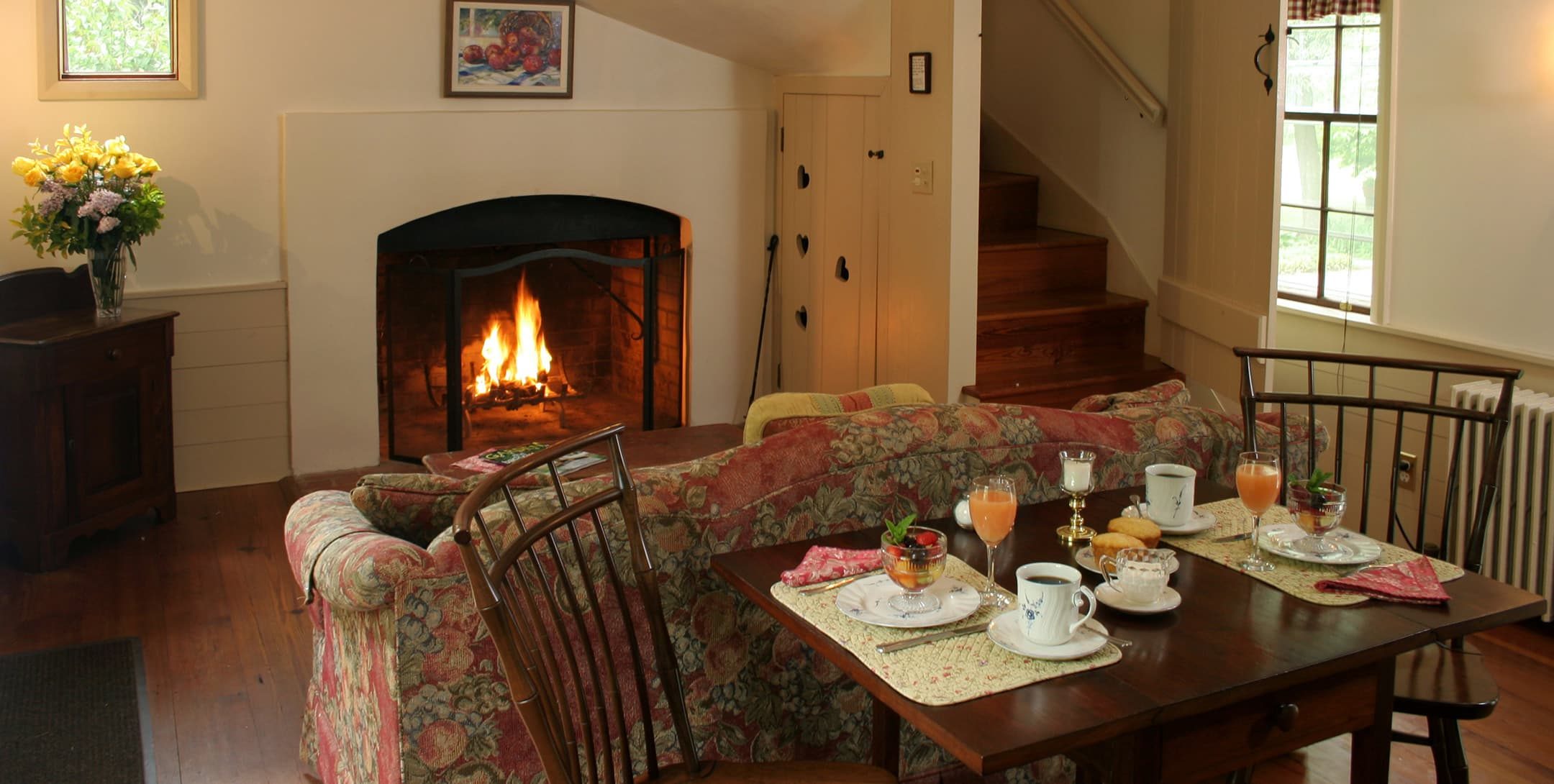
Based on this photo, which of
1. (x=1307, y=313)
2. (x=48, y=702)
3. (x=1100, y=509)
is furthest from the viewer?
(x=1307, y=313)

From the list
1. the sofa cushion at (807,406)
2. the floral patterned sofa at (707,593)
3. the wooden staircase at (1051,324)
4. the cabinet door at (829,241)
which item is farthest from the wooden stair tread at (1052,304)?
the floral patterned sofa at (707,593)

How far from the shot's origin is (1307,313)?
4844mm

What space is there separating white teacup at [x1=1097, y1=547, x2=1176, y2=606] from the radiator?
2038 millimetres

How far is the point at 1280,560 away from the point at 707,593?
1011 millimetres

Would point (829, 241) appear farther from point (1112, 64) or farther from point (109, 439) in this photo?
point (109, 439)

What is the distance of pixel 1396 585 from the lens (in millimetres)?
2111

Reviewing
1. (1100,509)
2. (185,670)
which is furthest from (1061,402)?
(185,670)

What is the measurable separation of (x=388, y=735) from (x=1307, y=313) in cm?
368

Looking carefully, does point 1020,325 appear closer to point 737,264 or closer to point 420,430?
point 737,264

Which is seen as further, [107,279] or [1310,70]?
[1310,70]

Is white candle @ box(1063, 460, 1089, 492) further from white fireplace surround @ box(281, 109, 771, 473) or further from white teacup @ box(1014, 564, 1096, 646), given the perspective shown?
white fireplace surround @ box(281, 109, 771, 473)

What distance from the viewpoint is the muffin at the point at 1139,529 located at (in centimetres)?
224

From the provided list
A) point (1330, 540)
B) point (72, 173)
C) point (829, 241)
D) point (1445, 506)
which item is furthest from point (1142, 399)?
point (72, 173)

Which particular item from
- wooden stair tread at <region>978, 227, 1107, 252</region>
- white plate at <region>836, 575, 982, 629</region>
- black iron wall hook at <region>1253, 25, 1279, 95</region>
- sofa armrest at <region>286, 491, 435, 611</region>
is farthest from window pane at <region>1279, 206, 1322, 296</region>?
sofa armrest at <region>286, 491, 435, 611</region>
